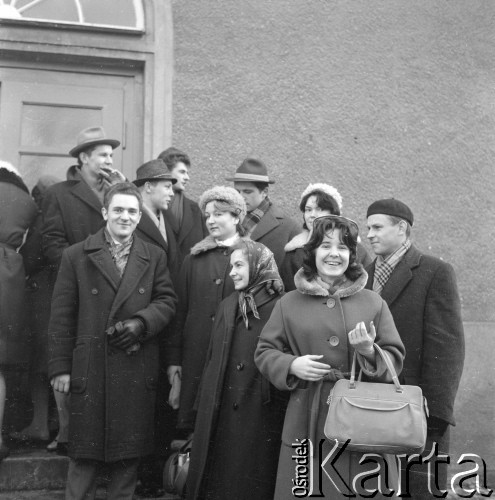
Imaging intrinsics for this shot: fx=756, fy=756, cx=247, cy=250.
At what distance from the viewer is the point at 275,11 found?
6.56m

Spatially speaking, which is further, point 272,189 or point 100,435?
point 272,189

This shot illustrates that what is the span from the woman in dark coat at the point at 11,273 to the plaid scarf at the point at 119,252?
71 centimetres

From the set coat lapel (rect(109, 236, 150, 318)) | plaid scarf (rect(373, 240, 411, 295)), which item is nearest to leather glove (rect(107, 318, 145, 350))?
coat lapel (rect(109, 236, 150, 318))

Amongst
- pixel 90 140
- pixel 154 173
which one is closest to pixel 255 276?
pixel 154 173

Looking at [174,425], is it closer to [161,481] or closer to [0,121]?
[161,481]

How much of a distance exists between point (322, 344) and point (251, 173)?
220 cm

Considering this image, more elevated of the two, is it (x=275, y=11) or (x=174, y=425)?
(x=275, y=11)

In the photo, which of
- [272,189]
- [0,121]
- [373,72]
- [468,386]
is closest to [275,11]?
[373,72]

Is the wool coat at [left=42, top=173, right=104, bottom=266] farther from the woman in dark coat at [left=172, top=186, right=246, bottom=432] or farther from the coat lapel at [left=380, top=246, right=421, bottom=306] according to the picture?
the coat lapel at [left=380, top=246, right=421, bottom=306]

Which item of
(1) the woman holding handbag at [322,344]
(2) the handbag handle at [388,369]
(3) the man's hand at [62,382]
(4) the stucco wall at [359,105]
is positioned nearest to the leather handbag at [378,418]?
(2) the handbag handle at [388,369]

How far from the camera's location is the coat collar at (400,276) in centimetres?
427

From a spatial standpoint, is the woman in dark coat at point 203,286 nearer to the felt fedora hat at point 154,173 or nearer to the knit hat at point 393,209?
the felt fedora hat at point 154,173

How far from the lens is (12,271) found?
479 centimetres

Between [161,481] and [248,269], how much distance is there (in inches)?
65.4
